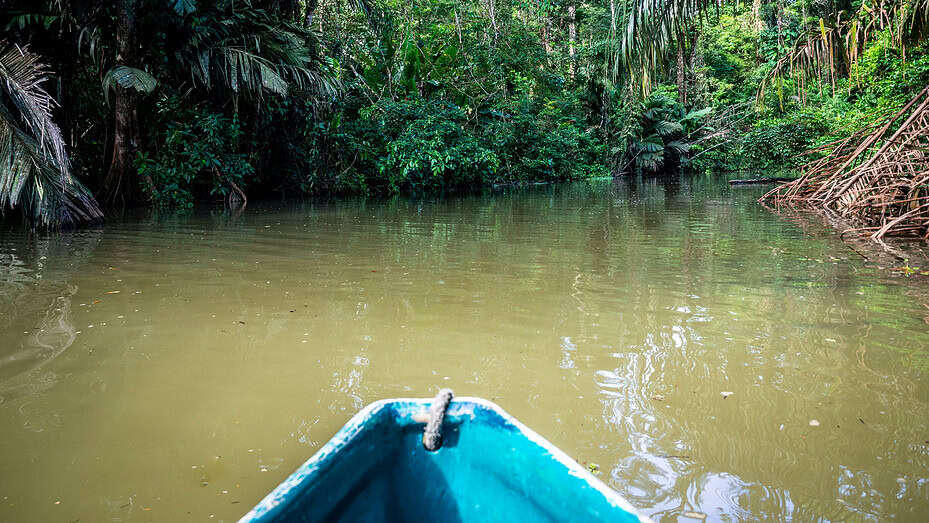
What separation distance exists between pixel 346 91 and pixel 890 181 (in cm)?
1199

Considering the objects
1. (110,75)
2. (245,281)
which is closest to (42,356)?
(245,281)

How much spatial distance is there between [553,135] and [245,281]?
1804 cm

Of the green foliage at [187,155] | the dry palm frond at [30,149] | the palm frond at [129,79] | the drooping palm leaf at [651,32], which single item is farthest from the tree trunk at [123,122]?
the drooping palm leaf at [651,32]

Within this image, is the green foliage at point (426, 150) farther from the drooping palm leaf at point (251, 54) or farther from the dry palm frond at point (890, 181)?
the dry palm frond at point (890, 181)

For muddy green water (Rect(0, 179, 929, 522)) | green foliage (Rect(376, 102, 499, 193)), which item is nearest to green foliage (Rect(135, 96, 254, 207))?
green foliage (Rect(376, 102, 499, 193))

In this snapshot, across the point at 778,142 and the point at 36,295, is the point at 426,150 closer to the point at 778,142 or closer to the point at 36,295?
the point at 36,295

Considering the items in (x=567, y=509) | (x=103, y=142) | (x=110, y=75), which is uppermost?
(x=110, y=75)

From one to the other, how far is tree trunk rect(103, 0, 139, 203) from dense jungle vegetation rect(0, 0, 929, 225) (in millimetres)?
34

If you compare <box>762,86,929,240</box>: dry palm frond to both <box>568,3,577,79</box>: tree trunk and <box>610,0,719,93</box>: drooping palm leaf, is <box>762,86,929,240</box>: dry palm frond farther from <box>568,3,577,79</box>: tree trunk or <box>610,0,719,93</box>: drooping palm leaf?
<box>568,3,577,79</box>: tree trunk

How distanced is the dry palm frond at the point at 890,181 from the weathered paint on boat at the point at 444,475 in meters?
6.94

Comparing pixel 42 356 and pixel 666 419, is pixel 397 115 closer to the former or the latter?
pixel 42 356

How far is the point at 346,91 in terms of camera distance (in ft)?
52.1

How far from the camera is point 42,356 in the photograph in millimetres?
3488

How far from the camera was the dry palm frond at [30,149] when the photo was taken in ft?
26.0
